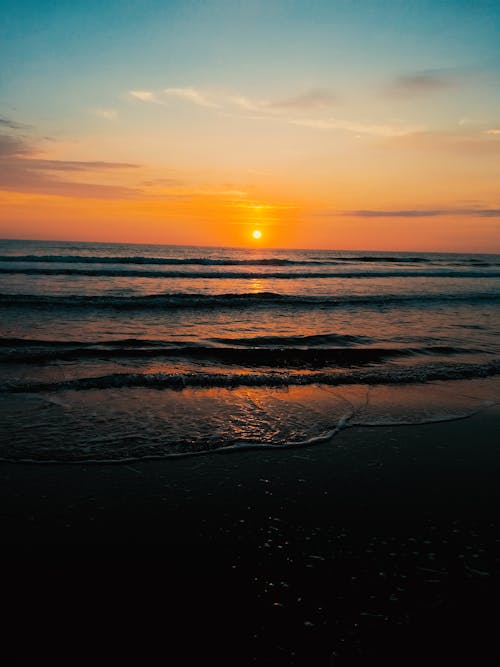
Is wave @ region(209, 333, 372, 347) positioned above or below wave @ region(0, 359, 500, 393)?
above

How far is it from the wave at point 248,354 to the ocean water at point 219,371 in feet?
0.16

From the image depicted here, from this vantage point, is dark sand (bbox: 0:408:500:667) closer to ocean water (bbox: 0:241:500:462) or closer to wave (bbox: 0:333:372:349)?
ocean water (bbox: 0:241:500:462)

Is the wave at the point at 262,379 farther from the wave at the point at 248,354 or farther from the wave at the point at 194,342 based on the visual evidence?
the wave at the point at 194,342

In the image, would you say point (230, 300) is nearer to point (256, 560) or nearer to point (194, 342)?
point (194, 342)

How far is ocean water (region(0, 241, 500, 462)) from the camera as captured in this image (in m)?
Answer: 6.33

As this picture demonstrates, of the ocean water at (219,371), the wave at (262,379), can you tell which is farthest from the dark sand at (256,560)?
the wave at (262,379)

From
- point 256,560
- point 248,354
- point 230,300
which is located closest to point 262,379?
point 248,354

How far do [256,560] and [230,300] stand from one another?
63.7 feet

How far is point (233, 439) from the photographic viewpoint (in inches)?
239

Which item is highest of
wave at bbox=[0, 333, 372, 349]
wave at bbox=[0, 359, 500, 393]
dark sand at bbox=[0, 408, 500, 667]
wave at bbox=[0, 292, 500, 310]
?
wave at bbox=[0, 292, 500, 310]

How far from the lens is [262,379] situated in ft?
30.5

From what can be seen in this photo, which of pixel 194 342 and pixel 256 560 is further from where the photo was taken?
pixel 194 342

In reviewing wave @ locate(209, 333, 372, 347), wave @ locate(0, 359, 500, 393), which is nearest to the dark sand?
wave @ locate(0, 359, 500, 393)

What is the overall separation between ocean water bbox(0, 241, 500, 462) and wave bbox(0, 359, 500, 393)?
0.04 meters
